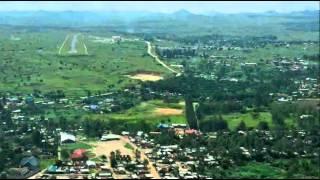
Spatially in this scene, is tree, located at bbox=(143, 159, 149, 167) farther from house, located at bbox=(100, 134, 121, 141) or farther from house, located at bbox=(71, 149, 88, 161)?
house, located at bbox=(100, 134, 121, 141)

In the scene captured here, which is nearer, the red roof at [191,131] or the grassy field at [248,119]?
the red roof at [191,131]

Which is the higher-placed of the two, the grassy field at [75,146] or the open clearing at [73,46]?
the grassy field at [75,146]

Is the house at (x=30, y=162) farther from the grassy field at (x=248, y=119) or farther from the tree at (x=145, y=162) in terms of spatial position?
the grassy field at (x=248, y=119)

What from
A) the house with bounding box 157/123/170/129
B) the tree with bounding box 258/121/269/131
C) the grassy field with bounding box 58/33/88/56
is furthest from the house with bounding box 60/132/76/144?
the grassy field with bounding box 58/33/88/56

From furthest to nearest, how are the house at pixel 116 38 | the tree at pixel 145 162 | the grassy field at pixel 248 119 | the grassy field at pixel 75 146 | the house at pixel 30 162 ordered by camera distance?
the house at pixel 116 38 → the grassy field at pixel 248 119 → the grassy field at pixel 75 146 → the tree at pixel 145 162 → the house at pixel 30 162

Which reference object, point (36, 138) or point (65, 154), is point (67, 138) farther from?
point (65, 154)

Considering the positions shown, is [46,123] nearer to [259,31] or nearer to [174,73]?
[174,73]

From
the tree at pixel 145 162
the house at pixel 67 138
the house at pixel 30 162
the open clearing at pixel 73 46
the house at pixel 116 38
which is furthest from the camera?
the house at pixel 116 38

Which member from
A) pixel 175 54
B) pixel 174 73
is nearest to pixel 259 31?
pixel 175 54

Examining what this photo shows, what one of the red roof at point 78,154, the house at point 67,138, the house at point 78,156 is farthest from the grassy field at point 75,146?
the house at point 78,156

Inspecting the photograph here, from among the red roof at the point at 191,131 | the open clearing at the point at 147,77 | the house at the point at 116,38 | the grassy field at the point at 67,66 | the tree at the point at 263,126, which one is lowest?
the house at the point at 116,38
